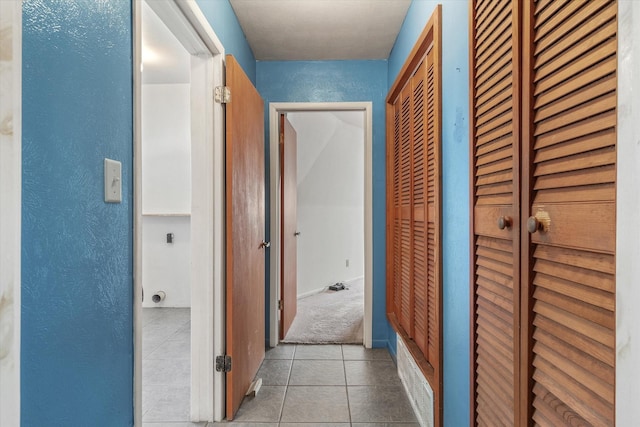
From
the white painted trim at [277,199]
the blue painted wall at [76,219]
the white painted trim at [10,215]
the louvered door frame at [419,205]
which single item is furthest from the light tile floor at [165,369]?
the white painted trim at [10,215]

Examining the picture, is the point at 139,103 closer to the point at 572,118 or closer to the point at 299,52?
the point at 572,118

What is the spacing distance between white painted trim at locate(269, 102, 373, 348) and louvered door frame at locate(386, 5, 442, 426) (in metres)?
0.24

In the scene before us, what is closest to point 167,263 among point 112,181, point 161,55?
point 161,55

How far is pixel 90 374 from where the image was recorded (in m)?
0.97

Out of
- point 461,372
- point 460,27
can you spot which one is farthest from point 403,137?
point 461,372

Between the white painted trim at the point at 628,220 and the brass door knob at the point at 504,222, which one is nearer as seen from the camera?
the white painted trim at the point at 628,220

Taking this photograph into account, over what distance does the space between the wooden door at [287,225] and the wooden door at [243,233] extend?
48cm

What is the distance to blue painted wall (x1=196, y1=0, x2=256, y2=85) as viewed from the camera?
6.22ft

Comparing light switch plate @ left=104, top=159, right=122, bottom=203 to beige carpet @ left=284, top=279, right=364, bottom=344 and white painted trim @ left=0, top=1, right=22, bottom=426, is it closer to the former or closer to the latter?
white painted trim @ left=0, top=1, right=22, bottom=426

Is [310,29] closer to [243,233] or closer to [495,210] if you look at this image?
[243,233]

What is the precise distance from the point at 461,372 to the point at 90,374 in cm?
120

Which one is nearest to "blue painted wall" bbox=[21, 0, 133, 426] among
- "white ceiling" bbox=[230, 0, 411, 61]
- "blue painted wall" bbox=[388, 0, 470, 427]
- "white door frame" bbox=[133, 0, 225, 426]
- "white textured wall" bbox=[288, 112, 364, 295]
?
"white door frame" bbox=[133, 0, 225, 426]

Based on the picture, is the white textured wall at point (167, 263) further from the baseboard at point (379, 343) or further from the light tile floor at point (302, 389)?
the baseboard at point (379, 343)

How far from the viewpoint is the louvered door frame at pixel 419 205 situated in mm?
1617
